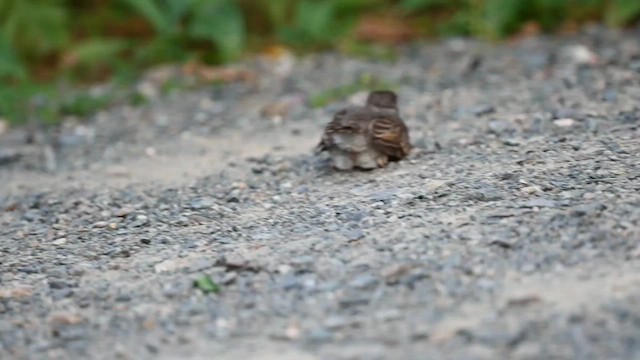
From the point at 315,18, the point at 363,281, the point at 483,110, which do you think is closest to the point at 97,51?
the point at 315,18

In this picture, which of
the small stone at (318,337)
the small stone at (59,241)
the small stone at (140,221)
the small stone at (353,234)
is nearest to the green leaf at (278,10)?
the small stone at (140,221)

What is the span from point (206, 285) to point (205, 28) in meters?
3.56

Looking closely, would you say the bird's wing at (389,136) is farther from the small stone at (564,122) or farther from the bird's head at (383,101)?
the small stone at (564,122)

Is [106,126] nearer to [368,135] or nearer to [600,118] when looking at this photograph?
[368,135]

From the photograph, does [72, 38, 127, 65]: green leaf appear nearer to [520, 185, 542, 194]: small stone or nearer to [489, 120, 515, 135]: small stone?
[489, 120, 515, 135]: small stone

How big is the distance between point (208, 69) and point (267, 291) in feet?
12.2

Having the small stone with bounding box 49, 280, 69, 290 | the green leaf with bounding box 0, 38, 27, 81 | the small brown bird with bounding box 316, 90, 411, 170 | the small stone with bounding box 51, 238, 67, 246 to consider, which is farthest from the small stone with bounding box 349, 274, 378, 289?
the green leaf with bounding box 0, 38, 27, 81

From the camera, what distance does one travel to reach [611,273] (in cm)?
365

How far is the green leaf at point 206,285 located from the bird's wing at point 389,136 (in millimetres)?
1240

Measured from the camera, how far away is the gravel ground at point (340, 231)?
11.5 feet

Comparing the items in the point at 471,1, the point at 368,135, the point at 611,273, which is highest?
the point at 471,1

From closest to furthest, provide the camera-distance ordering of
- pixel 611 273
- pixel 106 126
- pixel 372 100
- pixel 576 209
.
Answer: pixel 611 273, pixel 576 209, pixel 372 100, pixel 106 126

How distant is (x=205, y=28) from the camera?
23.8ft

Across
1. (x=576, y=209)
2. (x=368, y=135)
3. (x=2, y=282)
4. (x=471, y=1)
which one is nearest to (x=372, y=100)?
(x=368, y=135)
